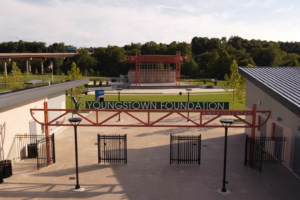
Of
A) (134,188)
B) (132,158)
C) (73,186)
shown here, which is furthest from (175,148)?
(73,186)

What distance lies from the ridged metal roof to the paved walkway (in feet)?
14.2

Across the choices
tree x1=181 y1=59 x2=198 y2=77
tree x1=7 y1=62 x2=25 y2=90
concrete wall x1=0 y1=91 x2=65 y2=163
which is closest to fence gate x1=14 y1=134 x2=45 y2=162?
concrete wall x1=0 y1=91 x2=65 y2=163

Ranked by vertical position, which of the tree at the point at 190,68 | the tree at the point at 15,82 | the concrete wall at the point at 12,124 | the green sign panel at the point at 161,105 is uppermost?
the tree at the point at 190,68

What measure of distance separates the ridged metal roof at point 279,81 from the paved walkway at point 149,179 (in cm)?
434

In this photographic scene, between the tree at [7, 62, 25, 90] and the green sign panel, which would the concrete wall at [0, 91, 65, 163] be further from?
the tree at [7, 62, 25, 90]

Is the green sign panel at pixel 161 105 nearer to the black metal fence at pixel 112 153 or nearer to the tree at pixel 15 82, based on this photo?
the black metal fence at pixel 112 153

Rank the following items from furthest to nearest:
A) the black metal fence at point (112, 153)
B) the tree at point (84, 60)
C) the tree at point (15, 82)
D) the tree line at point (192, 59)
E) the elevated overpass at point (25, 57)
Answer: the tree at point (84, 60)
the tree line at point (192, 59)
the elevated overpass at point (25, 57)
the tree at point (15, 82)
the black metal fence at point (112, 153)

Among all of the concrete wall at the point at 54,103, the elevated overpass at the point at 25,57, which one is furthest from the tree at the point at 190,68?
the concrete wall at the point at 54,103

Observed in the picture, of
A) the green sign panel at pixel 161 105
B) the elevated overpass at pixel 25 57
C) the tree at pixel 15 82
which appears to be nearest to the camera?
the green sign panel at pixel 161 105

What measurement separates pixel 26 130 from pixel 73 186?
22.7ft

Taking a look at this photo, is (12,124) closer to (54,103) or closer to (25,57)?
(54,103)

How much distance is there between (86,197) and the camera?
1068cm

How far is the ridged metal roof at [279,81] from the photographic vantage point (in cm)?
1248

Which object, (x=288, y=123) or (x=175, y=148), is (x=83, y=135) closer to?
(x=175, y=148)
